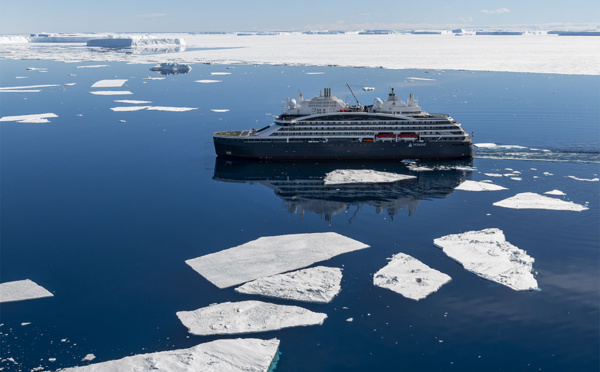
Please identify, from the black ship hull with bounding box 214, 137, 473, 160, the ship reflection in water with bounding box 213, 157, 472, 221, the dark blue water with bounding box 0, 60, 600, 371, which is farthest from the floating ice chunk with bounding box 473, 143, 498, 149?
the ship reflection in water with bounding box 213, 157, 472, 221

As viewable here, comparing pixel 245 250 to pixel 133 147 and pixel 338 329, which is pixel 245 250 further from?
pixel 133 147

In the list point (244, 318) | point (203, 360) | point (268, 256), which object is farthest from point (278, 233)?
point (203, 360)

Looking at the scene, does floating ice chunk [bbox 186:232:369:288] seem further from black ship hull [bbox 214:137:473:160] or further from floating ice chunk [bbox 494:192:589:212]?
black ship hull [bbox 214:137:473:160]

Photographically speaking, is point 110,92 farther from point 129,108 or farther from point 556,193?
point 556,193

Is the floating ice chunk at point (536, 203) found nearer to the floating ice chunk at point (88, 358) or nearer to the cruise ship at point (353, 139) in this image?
the cruise ship at point (353, 139)

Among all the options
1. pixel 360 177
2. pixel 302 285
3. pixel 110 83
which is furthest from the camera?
pixel 110 83

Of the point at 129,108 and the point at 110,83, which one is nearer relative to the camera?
the point at 129,108

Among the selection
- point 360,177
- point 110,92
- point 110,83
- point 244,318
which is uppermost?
point 110,83

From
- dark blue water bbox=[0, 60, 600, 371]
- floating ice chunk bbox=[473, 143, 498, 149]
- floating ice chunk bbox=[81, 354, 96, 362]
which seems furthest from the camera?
floating ice chunk bbox=[473, 143, 498, 149]

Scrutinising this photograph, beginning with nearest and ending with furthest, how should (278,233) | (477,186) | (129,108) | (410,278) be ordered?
(410,278) < (278,233) < (477,186) < (129,108)
